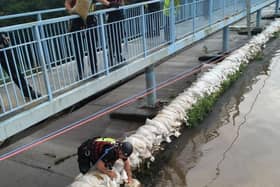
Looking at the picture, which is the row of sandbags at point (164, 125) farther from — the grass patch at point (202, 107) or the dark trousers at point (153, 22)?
the dark trousers at point (153, 22)

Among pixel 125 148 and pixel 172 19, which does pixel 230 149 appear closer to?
pixel 125 148

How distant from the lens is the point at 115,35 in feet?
16.9

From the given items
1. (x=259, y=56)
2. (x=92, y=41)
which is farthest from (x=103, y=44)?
(x=259, y=56)

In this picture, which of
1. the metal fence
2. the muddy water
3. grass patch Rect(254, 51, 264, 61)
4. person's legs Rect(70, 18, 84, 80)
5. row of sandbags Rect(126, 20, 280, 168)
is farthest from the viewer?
grass patch Rect(254, 51, 264, 61)

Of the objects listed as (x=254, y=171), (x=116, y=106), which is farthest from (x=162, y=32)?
(x=254, y=171)

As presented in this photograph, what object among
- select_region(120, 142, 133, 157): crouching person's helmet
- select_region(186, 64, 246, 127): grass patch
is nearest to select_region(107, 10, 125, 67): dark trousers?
select_region(120, 142, 133, 157): crouching person's helmet

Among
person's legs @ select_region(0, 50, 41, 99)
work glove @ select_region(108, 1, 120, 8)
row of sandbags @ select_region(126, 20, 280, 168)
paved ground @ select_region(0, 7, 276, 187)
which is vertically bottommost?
paved ground @ select_region(0, 7, 276, 187)

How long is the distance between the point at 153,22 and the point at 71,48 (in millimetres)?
2119

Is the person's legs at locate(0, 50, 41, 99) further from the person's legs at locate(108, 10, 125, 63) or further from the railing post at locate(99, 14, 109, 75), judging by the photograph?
the person's legs at locate(108, 10, 125, 63)

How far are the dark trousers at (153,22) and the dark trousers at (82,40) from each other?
1.56 meters

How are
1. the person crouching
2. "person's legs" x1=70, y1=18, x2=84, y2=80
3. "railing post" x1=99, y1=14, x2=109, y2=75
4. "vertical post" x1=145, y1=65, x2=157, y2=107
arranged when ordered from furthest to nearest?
"vertical post" x1=145, y1=65, x2=157, y2=107 → "railing post" x1=99, y1=14, x2=109, y2=75 → "person's legs" x1=70, y1=18, x2=84, y2=80 → the person crouching

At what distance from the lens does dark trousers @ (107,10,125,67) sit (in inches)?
198

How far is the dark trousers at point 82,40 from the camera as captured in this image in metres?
4.48

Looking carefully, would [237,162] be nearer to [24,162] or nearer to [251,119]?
[251,119]
